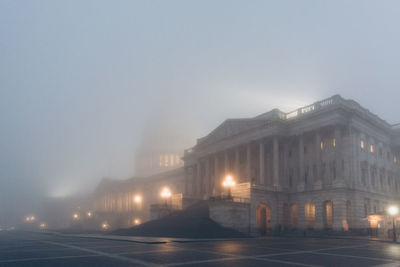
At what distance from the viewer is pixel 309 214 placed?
55.0 m

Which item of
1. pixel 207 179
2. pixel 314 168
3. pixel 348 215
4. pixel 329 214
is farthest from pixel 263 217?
pixel 207 179

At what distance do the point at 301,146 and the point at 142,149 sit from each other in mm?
119602

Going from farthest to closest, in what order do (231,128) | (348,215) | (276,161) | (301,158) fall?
(231,128), (276,161), (301,158), (348,215)

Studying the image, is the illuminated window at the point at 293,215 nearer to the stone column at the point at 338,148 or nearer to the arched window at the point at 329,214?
the arched window at the point at 329,214

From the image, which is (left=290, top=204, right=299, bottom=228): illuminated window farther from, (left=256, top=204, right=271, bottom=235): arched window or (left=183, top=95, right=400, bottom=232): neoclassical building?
(left=256, top=204, right=271, bottom=235): arched window

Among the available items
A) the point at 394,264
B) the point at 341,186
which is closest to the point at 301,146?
the point at 341,186

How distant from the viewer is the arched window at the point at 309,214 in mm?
54312

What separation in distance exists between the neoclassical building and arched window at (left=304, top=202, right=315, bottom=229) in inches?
5.6

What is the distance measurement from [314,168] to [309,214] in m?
7.46

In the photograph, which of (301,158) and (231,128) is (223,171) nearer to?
(231,128)

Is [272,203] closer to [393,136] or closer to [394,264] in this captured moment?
[393,136]

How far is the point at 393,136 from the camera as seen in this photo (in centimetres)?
6550

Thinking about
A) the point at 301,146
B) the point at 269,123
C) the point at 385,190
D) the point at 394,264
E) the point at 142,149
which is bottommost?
the point at 394,264

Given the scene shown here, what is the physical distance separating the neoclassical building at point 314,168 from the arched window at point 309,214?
0.14 metres
